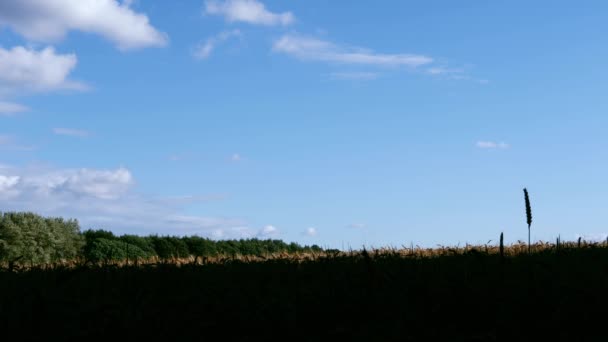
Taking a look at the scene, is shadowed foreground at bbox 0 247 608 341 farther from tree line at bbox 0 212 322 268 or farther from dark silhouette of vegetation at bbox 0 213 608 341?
tree line at bbox 0 212 322 268

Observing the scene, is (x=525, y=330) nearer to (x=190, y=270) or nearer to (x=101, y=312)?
(x=101, y=312)

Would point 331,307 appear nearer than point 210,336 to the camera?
No

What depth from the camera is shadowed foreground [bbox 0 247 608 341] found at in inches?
155

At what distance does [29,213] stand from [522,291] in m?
29.3

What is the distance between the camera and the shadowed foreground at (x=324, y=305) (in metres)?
3.95

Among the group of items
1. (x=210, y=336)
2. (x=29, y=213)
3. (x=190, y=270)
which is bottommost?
(x=210, y=336)

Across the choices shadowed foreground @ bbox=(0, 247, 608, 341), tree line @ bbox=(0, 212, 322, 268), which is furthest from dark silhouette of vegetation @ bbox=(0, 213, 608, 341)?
tree line @ bbox=(0, 212, 322, 268)

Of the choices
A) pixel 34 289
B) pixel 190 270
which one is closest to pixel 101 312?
pixel 34 289

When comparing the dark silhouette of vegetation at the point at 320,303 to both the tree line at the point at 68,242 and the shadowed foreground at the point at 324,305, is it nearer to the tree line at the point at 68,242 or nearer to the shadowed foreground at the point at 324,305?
the shadowed foreground at the point at 324,305

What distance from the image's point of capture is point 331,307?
4273 mm

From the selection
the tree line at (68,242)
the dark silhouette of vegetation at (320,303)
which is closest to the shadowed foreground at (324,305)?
the dark silhouette of vegetation at (320,303)

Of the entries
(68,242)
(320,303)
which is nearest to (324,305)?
(320,303)

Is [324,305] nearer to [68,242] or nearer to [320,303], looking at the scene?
[320,303]

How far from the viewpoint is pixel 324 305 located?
170 inches
